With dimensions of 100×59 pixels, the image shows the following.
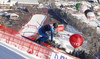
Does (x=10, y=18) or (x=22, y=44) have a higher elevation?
(x=22, y=44)

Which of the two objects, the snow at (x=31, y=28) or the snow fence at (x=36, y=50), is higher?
the snow fence at (x=36, y=50)

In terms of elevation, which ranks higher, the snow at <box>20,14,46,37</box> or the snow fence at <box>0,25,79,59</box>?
the snow fence at <box>0,25,79,59</box>

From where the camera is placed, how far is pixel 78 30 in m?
12.9

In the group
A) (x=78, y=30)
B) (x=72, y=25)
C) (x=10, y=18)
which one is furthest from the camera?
(x=10, y=18)

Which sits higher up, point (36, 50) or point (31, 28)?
point (36, 50)

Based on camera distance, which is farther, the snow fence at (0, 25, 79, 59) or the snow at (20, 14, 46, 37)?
the snow at (20, 14, 46, 37)

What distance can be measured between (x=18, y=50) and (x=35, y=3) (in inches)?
1065

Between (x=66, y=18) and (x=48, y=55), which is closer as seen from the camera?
(x=48, y=55)

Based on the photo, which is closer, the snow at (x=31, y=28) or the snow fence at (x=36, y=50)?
the snow fence at (x=36, y=50)

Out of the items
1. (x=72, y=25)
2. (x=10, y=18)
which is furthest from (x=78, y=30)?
(x=10, y=18)

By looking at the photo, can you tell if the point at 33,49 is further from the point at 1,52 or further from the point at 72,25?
the point at 72,25

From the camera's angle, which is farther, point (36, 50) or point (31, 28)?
point (31, 28)

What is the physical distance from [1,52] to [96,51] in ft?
18.1

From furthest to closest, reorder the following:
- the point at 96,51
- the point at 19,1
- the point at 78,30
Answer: the point at 19,1 < the point at 78,30 < the point at 96,51
